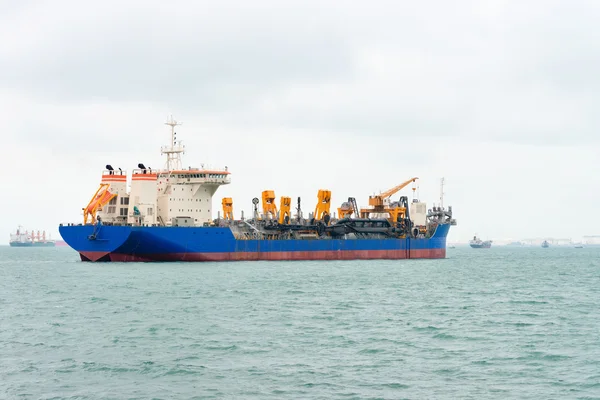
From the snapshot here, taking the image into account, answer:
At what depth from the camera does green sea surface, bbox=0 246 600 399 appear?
18.2m

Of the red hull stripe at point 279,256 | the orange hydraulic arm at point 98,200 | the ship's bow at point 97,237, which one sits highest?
the orange hydraulic arm at point 98,200

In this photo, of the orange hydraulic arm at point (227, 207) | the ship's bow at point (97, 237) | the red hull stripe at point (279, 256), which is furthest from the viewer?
the orange hydraulic arm at point (227, 207)

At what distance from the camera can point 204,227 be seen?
196ft

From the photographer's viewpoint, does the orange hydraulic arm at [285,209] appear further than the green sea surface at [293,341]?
Yes

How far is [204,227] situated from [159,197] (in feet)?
18.4

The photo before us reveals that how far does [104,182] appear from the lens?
6128 centimetres

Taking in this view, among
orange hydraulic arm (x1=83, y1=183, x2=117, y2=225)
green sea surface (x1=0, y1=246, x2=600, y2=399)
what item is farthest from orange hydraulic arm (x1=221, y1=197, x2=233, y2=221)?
green sea surface (x1=0, y1=246, x2=600, y2=399)

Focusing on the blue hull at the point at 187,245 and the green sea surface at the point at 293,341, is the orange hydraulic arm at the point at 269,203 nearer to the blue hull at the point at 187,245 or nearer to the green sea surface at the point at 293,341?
the blue hull at the point at 187,245

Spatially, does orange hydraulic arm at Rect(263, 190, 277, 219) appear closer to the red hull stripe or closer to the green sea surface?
the red hull stripe

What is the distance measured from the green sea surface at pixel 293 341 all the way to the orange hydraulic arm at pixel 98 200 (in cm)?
1468

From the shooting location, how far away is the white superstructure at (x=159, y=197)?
59.9 m

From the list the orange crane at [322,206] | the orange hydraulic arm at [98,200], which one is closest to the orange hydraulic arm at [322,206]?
the orange crane at [322,206]

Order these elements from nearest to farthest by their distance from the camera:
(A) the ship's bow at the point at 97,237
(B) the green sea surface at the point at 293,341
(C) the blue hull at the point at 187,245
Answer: (B) the green sea surface at the point at 293,341 < (A) the ship's bow at the point at 97,237 < (C) the blue hull at the point at 187,245

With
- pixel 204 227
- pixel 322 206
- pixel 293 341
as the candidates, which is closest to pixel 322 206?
pixel 322 206
